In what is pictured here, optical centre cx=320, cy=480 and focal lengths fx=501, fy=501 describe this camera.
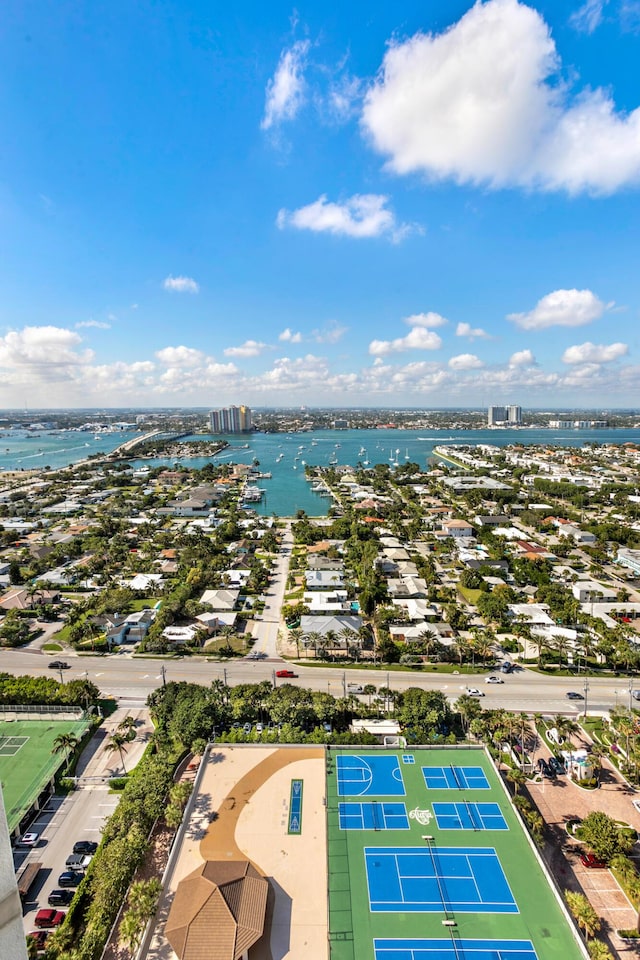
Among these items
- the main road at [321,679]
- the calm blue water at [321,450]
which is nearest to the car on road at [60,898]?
the main road at [321,679]

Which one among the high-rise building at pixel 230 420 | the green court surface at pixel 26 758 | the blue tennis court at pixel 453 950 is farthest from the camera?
the high-rise building at pixel 230 420

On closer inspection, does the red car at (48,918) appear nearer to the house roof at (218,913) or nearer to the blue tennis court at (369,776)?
the house roof at (218,913)

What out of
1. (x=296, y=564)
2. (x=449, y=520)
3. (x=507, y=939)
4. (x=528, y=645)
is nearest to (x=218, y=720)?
(x=507, y=939)

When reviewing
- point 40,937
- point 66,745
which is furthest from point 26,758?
point 40,937

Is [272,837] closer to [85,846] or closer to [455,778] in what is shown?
[85,846]

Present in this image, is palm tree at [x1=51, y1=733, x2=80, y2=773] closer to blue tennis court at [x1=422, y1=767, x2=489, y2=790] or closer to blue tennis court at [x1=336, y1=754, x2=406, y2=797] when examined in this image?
blue tennis court at [x1=336, y1=754, x2=406, y2=797]

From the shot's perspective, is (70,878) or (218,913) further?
(70,878)

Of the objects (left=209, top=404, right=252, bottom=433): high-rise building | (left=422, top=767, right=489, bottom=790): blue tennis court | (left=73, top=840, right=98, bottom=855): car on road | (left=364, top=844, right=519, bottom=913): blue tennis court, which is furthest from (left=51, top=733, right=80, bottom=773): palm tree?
(left=209, top=404, right=252, bottom=433): high-rise building
